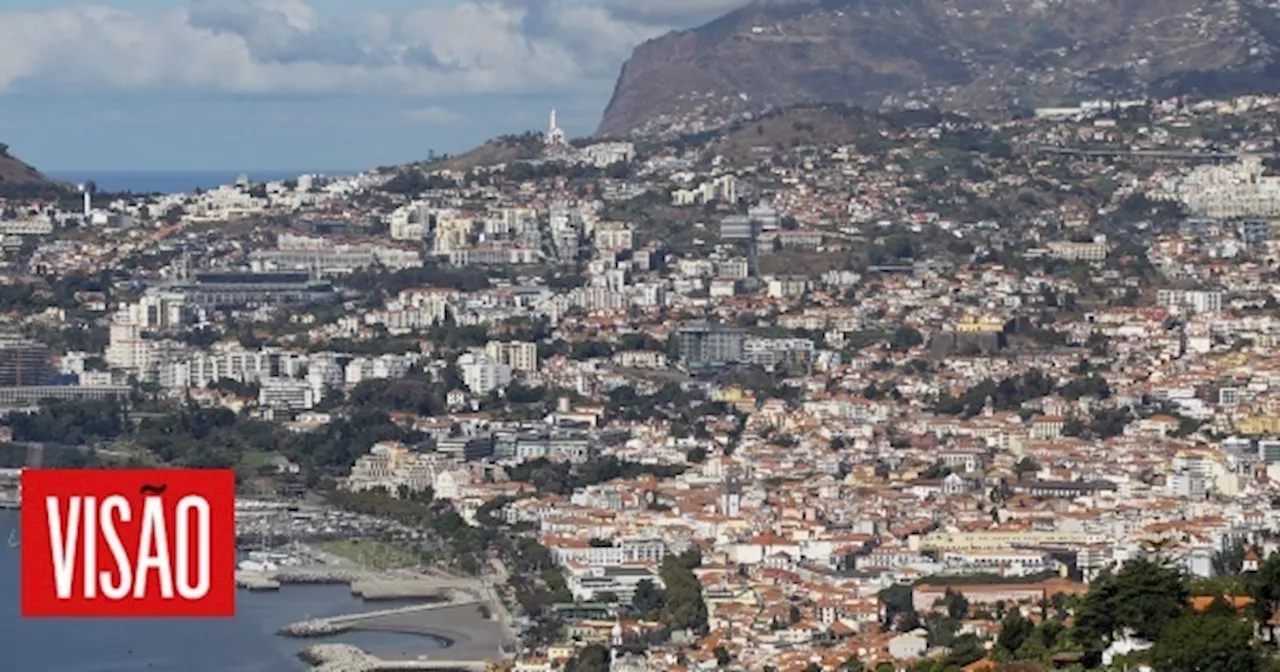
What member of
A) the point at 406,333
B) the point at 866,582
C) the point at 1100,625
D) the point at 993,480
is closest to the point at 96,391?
the point at 406,333

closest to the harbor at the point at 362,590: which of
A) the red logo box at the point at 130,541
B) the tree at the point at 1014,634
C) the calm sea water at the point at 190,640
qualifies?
the calm sea water at the point at 190,640

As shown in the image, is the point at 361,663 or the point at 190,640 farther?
the point at 190,640

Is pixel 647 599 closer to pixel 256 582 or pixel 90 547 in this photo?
pixel 256 582

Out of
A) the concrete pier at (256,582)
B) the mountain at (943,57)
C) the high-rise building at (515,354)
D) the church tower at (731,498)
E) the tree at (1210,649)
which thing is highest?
the mountain at (943,57)

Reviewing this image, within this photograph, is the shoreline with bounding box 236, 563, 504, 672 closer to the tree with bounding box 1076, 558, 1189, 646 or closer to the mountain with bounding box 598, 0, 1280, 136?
the tree with bounding box 1076, 558, 1189, 646

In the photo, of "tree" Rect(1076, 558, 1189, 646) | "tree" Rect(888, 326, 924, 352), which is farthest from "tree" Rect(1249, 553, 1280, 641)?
"tree" Rect(888, 326, 924, 352)

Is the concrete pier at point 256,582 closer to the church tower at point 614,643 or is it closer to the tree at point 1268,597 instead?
the church tower at point 614,643

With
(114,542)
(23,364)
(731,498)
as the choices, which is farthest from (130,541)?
(23,364)

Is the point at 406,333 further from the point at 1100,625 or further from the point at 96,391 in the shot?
the point at 1100,625

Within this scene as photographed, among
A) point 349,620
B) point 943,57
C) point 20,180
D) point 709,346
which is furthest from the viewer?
point 943,57
